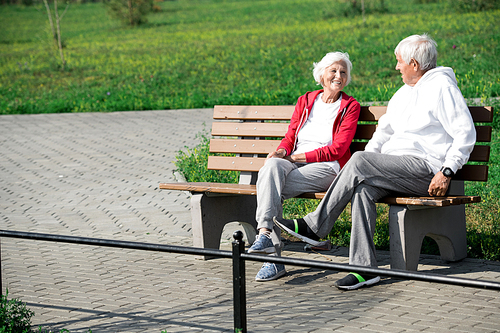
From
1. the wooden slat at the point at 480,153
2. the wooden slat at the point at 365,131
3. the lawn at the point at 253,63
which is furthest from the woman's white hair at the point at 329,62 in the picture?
the lawn at the point at 253,63

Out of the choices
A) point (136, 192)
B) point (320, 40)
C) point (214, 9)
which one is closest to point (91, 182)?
point (136, 192)

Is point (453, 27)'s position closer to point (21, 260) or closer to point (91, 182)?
point (91, 182)

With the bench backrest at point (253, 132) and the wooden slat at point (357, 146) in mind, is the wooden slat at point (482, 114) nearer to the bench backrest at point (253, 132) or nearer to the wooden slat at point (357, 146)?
the bench backrest at point (253, 132)

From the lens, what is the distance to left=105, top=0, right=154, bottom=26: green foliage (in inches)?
1362

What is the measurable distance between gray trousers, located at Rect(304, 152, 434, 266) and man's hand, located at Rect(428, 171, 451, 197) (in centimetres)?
12

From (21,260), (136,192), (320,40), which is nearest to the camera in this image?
(21,260)

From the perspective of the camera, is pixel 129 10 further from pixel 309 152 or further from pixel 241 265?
pixel 241 265

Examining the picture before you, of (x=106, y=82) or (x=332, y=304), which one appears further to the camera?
(x=106, y=82)

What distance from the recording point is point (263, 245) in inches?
162

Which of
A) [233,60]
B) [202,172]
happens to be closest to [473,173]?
[202,172]

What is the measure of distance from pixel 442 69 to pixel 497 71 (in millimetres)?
10440

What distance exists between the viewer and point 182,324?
3459mm

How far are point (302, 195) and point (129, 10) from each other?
3300cm

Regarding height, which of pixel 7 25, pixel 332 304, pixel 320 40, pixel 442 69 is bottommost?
pixel 332 304
